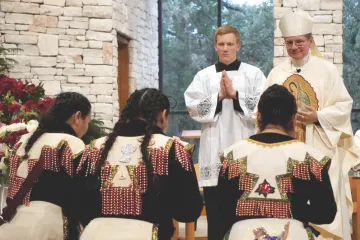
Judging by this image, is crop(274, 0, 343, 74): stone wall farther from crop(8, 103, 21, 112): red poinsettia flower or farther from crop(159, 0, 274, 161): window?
crop(8, 103, 21, 112): red poinsettia flower

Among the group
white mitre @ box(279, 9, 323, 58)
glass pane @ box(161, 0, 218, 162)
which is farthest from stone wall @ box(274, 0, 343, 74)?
glass pane @ box(161, 0, 218, 162)

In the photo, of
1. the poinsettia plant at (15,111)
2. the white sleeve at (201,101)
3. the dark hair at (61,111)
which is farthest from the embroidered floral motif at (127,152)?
the white sleeve at (201,101)

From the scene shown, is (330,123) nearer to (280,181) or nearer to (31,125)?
(280,181)

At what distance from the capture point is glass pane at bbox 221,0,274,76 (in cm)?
977

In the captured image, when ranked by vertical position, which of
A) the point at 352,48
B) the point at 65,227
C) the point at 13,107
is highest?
the point at 352,48

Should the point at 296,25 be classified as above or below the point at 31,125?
above

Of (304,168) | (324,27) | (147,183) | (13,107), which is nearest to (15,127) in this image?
(13,107)

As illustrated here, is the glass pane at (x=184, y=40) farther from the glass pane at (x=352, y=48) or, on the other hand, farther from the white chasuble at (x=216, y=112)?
the white chasuble at (x=216, y=112)

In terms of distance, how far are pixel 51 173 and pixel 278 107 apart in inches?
43.7

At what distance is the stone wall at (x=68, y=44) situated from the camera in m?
7.37

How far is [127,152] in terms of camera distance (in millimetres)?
3031

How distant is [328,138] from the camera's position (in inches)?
167

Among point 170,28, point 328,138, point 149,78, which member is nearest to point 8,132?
point 328,138

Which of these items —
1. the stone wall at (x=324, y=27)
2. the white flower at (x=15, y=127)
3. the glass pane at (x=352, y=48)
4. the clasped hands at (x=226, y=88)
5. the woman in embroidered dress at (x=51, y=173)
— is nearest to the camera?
the woman in embroidered dress at (x=51, y=173)
